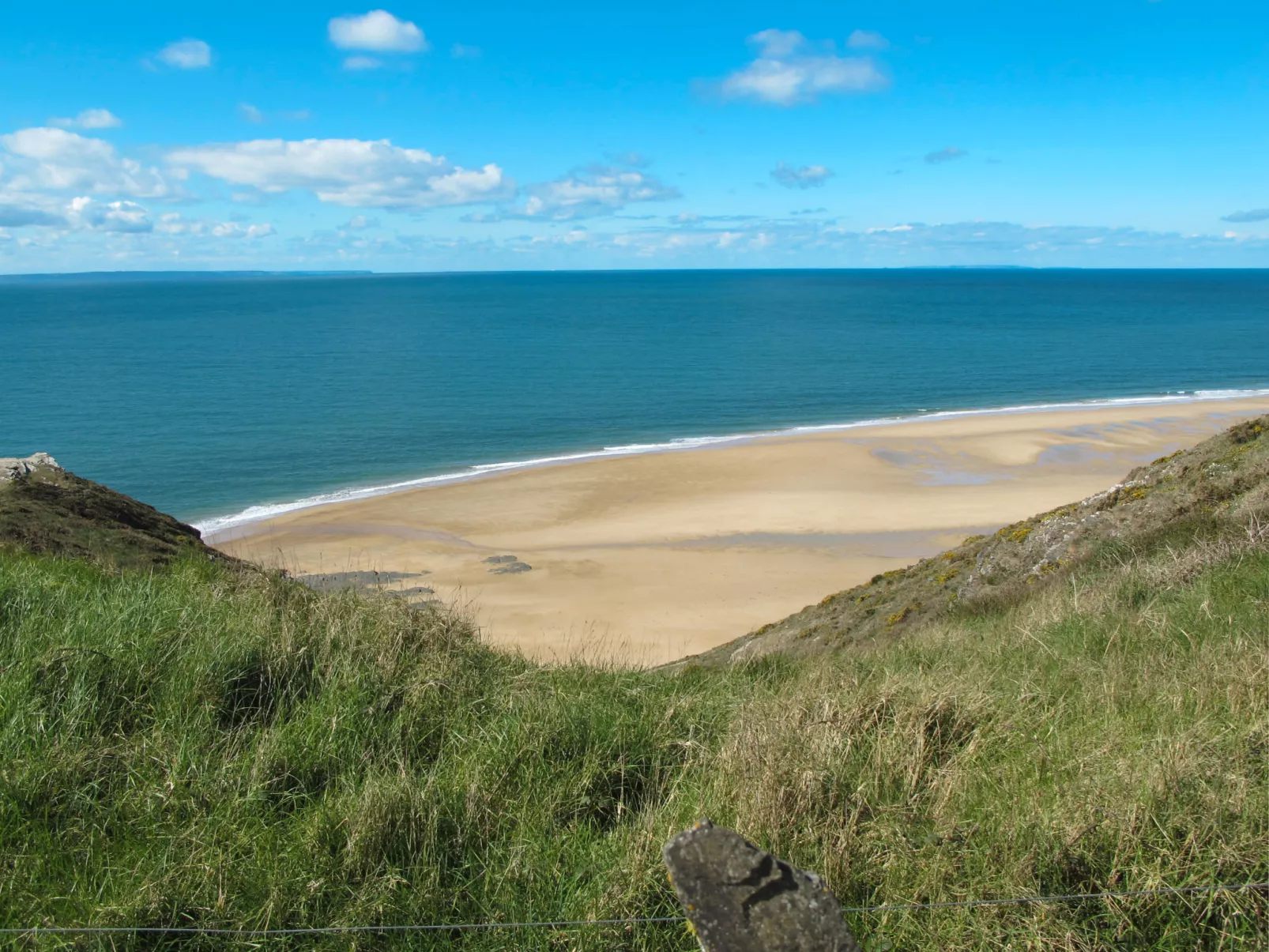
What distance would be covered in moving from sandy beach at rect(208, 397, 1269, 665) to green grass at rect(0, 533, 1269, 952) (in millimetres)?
7673

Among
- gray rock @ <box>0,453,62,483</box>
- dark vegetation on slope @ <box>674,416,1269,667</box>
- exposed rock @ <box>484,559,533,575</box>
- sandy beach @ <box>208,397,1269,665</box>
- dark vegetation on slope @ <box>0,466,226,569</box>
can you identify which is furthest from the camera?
exposed rock @ <box>484,559,533,575</box>

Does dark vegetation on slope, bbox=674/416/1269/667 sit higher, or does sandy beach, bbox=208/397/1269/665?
dark vegetation on slope, bbox=674/416/1269/667

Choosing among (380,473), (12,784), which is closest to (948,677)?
(12,784)

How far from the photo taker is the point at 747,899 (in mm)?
3020

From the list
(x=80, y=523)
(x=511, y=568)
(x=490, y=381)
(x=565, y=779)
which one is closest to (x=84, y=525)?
(x=80, y=523)

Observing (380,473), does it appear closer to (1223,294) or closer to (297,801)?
(297,801)

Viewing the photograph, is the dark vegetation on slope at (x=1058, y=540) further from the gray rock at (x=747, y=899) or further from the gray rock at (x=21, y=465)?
the gray rock at (x=21, y=465)

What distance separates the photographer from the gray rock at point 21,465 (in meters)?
12.3

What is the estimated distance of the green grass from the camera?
3689 millimetres

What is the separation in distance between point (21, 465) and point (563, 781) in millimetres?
11561

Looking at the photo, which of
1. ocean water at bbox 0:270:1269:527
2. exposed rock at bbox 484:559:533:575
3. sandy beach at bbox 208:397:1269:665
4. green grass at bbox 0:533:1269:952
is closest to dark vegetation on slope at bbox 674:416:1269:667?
sandy beach at bbox 208:397:1269:665

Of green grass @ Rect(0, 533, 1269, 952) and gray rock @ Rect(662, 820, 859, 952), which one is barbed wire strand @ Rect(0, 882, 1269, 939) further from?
gray rock @ Rect(662, 820, 859, 952)

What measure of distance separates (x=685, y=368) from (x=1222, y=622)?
56.6 metres

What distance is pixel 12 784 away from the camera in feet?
13.6
